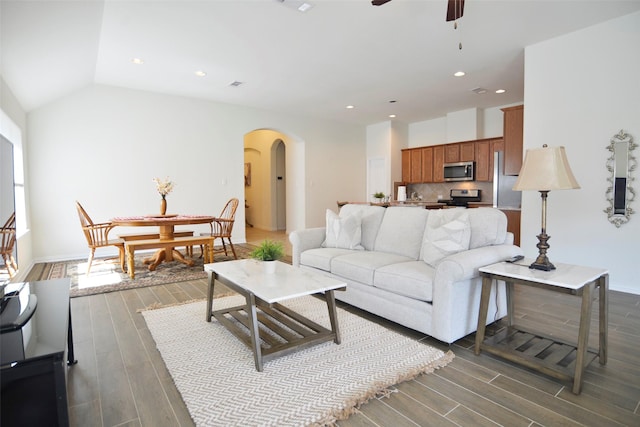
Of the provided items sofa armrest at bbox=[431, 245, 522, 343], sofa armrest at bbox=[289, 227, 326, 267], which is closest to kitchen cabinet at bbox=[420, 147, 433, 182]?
sofa armrest at bbox=[289, 227, 326, 267]

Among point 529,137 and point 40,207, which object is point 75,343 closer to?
point 40,207

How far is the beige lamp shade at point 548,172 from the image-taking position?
2.19 meters

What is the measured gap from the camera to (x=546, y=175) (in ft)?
7.28

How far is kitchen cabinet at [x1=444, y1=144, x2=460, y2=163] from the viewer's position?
7.65 meters

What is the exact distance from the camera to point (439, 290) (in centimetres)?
236

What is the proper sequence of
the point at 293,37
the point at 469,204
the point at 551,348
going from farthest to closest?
the point at 469,204 → the point at 293,37 → the point at 551,348

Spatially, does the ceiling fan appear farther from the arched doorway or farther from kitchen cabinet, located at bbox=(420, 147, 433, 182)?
the arched doorway

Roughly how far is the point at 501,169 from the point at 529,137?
6.42 ft

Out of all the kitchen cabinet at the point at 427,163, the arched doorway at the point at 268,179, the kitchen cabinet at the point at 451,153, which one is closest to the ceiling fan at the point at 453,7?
the kitchen cabinet at the point at 451,153

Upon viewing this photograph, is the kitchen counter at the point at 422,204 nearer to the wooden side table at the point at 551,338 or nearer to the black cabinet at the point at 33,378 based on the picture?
the wooden side table at the point at 551,338

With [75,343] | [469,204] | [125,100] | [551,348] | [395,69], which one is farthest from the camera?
Result: [469,204]

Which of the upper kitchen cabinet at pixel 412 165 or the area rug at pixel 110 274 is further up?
the upper kitchen cabinet at pixel 412 165

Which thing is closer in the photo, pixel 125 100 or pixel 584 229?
pixel 584 229

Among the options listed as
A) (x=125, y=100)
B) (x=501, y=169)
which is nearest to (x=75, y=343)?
(x=125, y=100)
